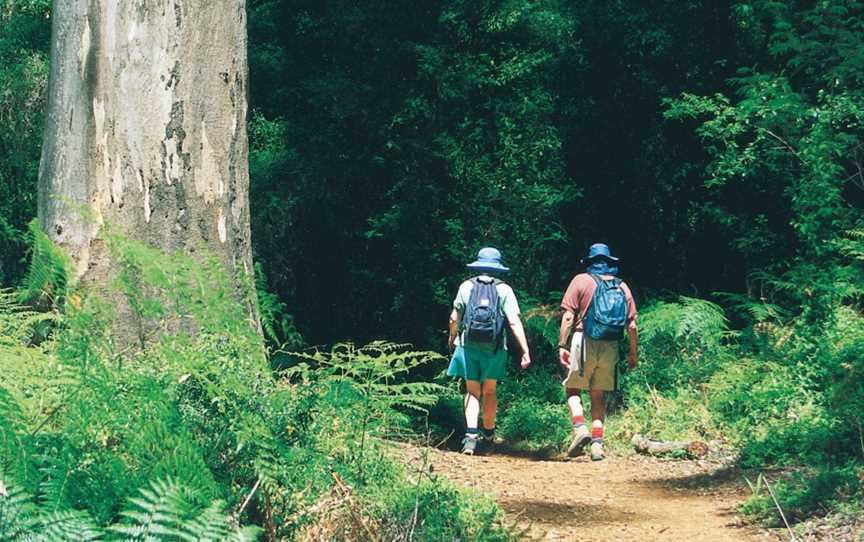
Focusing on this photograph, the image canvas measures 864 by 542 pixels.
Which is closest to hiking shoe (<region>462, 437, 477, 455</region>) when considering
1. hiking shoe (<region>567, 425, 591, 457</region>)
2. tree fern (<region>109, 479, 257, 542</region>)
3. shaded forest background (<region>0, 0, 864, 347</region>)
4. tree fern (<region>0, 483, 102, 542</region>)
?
hiking shoe (<region>567, 425, 591, 457</region>)

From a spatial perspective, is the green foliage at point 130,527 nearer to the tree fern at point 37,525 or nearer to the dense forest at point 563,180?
the tree fern at point 37,525

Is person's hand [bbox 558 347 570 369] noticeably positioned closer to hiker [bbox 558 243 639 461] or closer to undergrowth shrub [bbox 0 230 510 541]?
hiker [bbox 558 243 639 461]

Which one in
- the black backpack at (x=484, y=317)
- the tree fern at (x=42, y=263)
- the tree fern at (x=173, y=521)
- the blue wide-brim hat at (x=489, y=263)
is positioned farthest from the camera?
the blue wide-brim hat at (x=489, y=263)

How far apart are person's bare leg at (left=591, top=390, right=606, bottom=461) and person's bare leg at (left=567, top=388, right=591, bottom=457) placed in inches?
3.9

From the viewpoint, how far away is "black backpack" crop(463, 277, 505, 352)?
11.6 metres

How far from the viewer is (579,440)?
1194 cm

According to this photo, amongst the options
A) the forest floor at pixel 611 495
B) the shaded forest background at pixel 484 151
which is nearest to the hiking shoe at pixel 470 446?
the forest floor at pixel 611 495

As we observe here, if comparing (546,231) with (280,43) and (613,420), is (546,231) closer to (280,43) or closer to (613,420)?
(613,420)

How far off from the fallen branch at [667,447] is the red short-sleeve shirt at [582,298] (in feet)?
4.58

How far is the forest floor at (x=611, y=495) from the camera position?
8125 millimetres

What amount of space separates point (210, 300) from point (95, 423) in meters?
0.92

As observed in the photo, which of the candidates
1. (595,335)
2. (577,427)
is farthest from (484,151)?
(577,427)

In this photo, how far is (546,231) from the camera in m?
17.0

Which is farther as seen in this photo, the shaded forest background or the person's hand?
the shaded forest background
